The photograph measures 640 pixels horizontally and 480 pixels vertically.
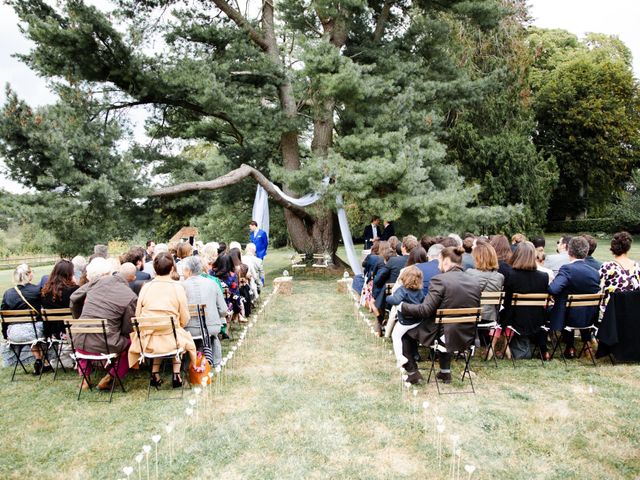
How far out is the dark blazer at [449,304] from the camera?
496 cm

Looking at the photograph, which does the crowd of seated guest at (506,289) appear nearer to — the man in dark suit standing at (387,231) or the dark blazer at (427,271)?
the dark blazer at (427,271)

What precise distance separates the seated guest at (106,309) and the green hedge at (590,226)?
3026 centimetres

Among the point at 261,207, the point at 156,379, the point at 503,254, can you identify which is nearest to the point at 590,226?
the point at 261,207

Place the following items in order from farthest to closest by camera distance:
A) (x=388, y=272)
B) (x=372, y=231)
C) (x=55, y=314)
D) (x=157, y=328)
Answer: (x=372, y=231)
(x=388, y=272)
(x=55, y=314)
(x=157, y=328)

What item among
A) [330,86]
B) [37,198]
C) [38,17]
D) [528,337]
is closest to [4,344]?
[37,198]

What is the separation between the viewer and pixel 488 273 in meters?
5.91

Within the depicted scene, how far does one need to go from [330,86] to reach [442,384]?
8.27 metres

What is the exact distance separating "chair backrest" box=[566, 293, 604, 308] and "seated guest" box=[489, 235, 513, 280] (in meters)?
→ 0.75

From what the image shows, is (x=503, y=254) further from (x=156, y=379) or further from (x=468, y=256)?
(x=156, y=379)

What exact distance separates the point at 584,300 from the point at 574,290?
184mm

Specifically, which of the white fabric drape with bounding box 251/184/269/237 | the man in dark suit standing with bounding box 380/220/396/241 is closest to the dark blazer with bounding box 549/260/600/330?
the man in dark suit standing with bounding box 380/220/396/241

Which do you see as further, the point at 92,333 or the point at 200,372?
the point at 200,372

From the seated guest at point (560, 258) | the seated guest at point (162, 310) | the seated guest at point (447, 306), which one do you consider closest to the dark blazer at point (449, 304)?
the seated guest at point (447, 306)

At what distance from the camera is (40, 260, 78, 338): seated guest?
5.72m
